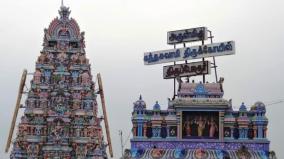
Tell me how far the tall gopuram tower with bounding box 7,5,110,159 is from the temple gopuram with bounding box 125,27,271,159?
21260mm

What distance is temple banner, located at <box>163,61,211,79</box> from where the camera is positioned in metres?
66.3

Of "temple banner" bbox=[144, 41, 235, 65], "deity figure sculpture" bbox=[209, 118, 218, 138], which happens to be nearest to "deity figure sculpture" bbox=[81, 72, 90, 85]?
"temple banner" bbox=[144, 41, 235, 65]

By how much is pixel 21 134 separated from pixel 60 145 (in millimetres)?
4984

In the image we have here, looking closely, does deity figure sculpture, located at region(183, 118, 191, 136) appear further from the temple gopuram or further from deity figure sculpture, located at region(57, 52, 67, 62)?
deity figure sculpture, located at region(57, 52, 67, 62)

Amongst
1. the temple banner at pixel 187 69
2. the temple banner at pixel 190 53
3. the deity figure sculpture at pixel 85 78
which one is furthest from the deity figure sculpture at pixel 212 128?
the deity figure sculpture at pixel 85 78

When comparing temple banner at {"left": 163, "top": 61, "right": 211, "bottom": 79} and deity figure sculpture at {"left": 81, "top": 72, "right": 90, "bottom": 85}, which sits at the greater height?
deity figure sculpture at {"left": 81, "top": 72, "right": 90, "bottom": 85}

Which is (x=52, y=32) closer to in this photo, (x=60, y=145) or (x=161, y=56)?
(x=60, y=145)

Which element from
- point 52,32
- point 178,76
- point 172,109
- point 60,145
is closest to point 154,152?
point 172,109

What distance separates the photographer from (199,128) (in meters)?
63.1

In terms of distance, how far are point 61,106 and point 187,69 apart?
76.2 ft

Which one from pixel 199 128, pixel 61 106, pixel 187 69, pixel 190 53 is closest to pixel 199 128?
pixel 199 128

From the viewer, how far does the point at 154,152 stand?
204ft

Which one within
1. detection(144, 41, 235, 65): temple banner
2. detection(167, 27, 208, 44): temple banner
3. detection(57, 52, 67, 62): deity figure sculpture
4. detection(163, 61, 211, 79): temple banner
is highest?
detection(57, 52, 67, 62): deity figure sculpture

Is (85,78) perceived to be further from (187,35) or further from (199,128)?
(199,128)
